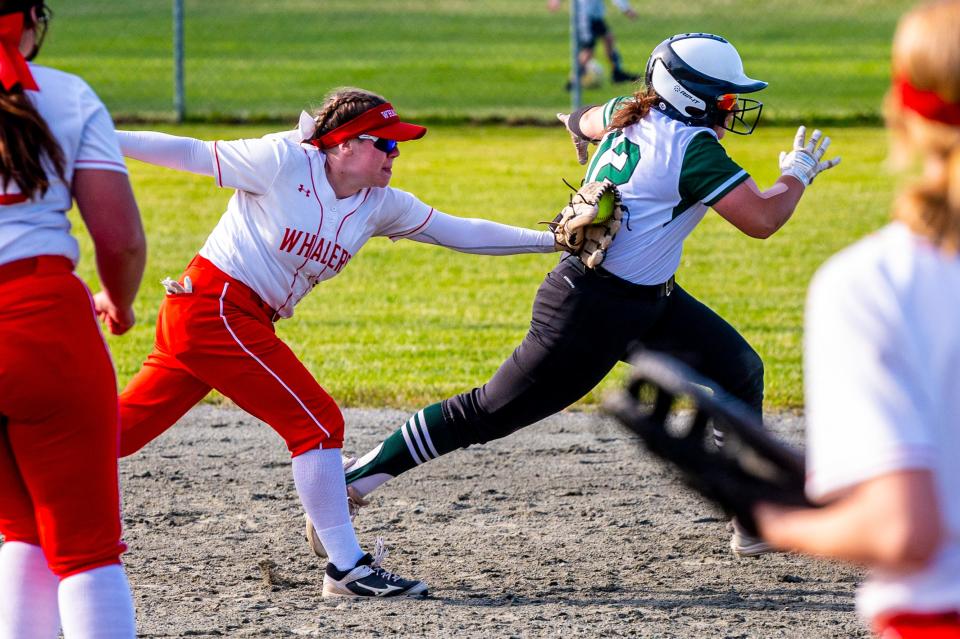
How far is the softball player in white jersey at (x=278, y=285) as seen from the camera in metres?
4.20

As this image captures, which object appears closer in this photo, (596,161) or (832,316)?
(832,316)

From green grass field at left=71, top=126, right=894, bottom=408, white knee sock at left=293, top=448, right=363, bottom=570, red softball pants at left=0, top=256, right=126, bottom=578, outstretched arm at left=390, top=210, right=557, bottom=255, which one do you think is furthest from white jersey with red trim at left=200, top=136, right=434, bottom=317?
green grass field at left=71, top=126, right=894, bottom=408

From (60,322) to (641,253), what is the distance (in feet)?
7.29

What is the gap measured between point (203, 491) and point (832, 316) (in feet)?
13.5

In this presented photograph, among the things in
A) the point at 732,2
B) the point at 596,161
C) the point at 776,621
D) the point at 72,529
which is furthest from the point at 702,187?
the point at 732,2

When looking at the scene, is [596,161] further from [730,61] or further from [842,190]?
[842,190]

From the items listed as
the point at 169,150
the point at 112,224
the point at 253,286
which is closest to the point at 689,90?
the point at 253,286

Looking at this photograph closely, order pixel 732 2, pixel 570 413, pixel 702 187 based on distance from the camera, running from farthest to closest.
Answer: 1. pixel 732 2
2. pixel 570 413
3. pixel 702 187

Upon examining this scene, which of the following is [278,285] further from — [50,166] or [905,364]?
[905,364]

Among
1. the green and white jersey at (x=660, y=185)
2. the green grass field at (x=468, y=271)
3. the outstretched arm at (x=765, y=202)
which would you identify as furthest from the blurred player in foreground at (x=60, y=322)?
the green grass field at (x=468, y=271)

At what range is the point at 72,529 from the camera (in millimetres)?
2836

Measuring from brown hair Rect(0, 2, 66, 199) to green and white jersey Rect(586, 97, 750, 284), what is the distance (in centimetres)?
222

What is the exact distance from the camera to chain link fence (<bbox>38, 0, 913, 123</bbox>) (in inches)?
739

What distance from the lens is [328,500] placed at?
4.25m
